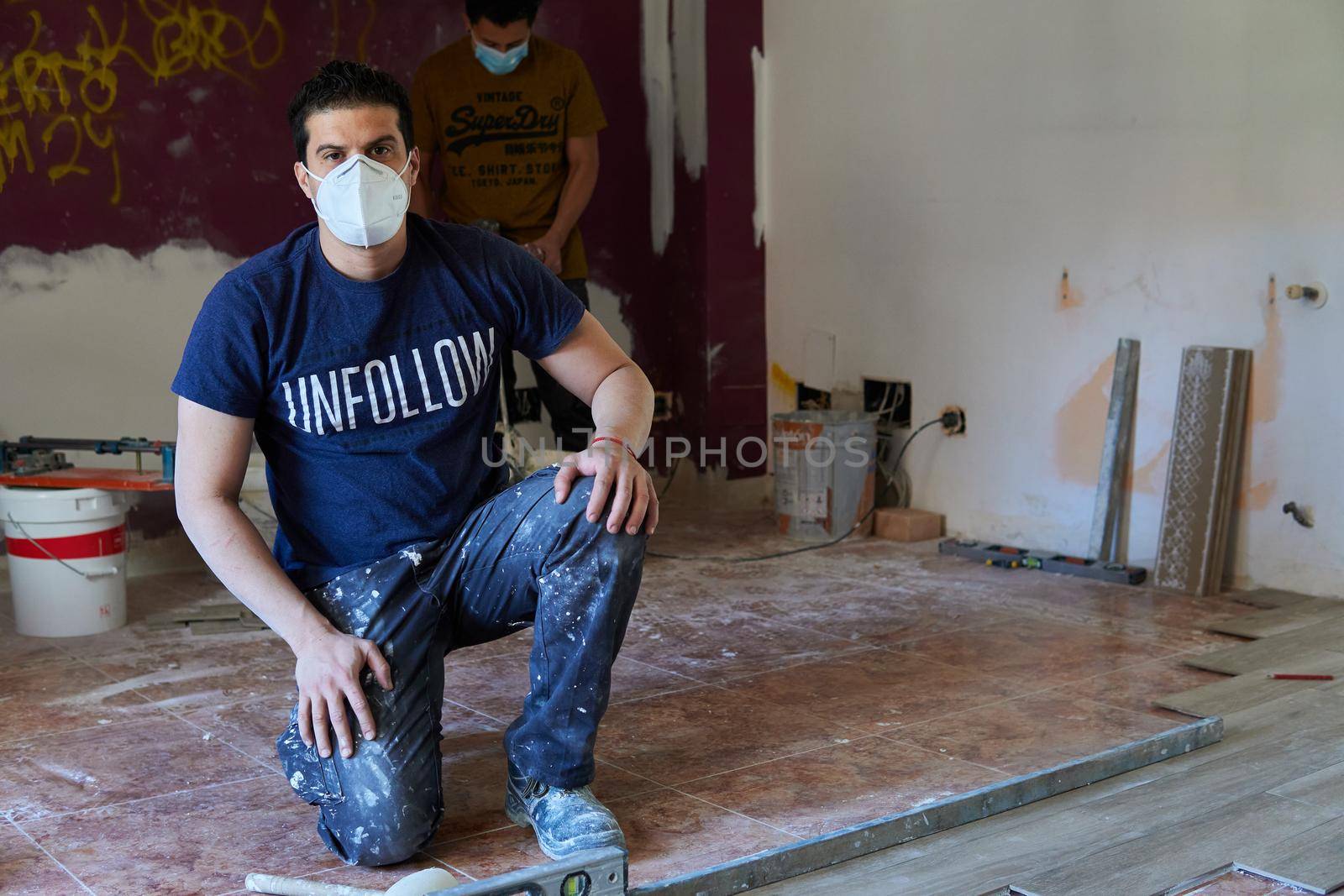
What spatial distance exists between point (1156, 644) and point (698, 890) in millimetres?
1830

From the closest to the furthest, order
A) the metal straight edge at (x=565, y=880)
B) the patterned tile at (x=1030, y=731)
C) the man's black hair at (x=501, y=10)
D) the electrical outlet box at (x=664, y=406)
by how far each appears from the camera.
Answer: the metal straight edge at (x=565, y=880) → the patterned tile at (x=1030, y=731) → the man's black hair at (x=501, y=10) → the electrical outlet box at (x=664, y=406)

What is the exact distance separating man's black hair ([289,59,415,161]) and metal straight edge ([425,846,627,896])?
111cm

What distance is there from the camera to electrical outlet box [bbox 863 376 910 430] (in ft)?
15.6

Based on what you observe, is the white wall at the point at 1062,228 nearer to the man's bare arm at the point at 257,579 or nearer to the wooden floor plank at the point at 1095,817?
the wooden floor plank at the point at 1095,817

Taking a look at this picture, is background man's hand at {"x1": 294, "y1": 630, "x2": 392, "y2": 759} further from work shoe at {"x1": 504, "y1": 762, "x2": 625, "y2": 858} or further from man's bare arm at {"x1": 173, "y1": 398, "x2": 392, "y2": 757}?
work shoe at {"x1": 504, "y1": 762, "x2": 625, "y2": 858}

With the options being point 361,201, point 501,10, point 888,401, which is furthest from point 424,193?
point 361,201

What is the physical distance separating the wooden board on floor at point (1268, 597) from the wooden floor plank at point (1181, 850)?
150cm

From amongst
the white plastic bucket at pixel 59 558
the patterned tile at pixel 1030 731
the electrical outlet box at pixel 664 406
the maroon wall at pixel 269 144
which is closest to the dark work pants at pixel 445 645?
the patterned tile at pixel 1030 731

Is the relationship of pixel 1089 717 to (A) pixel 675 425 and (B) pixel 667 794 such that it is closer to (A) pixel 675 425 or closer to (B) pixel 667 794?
(B) pixel 667 794

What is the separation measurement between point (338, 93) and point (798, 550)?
8.98ft

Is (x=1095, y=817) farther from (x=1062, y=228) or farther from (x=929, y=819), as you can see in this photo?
(x=1062, y=228)

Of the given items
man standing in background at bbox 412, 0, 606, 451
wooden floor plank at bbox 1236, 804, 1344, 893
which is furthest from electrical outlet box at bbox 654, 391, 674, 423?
wooden floor plank at bbox 1236, 804, 1344, 893

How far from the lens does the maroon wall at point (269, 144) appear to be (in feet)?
12.9

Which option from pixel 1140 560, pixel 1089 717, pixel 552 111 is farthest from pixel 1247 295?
pixel 552 111
